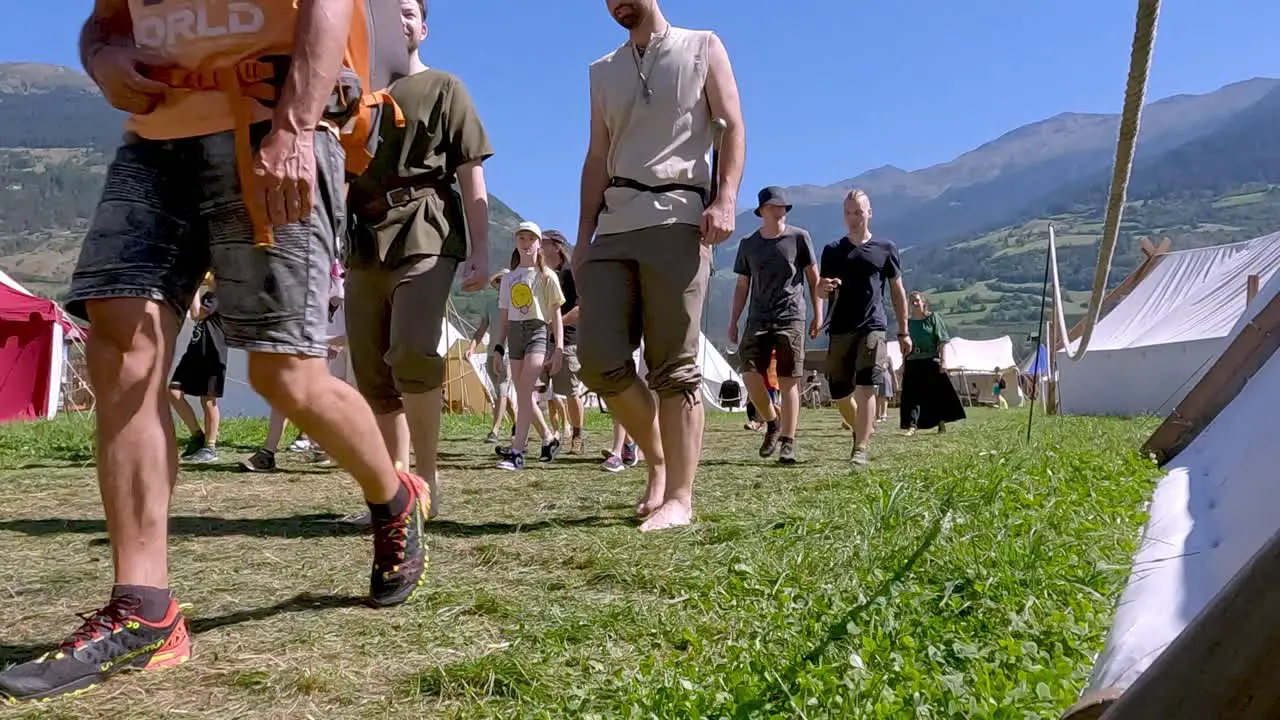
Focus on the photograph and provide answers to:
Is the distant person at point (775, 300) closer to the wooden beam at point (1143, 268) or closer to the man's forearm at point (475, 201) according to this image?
the man's forearm at point (475, 201)

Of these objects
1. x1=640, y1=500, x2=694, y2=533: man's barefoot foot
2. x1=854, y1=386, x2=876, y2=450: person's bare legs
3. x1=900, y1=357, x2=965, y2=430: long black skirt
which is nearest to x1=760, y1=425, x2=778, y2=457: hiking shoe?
x1=854, y1=386, x2=876, y2=450: person's bare legs

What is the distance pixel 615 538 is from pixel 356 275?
1.45 meters

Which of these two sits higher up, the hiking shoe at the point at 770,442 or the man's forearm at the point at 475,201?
the man's forearm at the point at 475,201

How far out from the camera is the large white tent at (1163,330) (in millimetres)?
19578

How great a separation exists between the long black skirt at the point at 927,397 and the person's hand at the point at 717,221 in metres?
8.37

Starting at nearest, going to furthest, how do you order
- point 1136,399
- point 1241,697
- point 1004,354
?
1. point 1241,697
2. point 1136,399
3. point 1004,354

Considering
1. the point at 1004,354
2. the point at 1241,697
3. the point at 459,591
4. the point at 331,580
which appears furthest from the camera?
the point at 1004,354

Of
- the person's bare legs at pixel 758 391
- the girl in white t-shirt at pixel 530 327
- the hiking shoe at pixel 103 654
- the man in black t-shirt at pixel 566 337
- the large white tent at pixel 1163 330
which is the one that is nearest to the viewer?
the hiking shoe at pixel 103 654

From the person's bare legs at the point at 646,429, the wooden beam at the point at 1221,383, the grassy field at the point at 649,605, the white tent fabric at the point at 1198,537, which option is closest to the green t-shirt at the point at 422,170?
the person's bare legs at the point at 646,429

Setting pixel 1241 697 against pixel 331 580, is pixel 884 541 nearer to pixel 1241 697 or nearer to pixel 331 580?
pixel 331 580

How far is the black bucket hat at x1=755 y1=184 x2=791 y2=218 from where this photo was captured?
8.02 m

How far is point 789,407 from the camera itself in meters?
7.42

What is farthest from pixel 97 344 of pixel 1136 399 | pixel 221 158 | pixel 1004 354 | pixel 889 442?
pixel 1004 354

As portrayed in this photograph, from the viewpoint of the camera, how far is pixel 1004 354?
5475 cm
